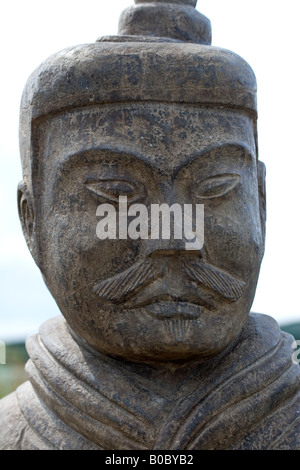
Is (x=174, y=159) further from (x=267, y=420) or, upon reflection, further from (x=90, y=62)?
(x=267, y=420)

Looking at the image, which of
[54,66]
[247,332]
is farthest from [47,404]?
[54,66]

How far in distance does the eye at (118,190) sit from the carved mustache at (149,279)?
0.74 feet

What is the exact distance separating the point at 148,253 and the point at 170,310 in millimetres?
201

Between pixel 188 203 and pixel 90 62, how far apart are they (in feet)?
1.93

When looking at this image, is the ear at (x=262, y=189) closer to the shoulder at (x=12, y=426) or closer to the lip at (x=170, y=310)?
the lip at (x=170, y=310)

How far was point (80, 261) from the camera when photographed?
2.26 meters

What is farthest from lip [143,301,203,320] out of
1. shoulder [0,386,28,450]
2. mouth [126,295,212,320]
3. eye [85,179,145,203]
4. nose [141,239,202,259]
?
shoulder [0,386,28,450]

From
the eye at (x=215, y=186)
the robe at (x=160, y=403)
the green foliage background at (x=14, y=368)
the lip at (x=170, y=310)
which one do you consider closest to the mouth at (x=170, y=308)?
the lip at (x=170, y=310)

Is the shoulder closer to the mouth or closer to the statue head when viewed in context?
the statue head

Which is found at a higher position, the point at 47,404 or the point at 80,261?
the point at 80,261

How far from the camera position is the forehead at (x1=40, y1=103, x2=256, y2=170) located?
88.2 inches

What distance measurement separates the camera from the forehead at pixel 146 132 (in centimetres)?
224

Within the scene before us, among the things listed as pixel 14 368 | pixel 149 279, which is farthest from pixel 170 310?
pixel 14 368

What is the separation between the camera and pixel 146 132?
225cm
